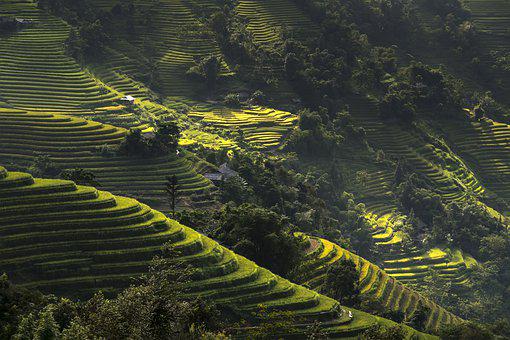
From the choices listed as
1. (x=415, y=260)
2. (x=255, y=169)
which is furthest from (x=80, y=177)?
(x=415, y=260)

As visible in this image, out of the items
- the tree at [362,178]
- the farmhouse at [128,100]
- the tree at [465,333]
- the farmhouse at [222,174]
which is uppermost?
Result: the farmhouse at [128,100]

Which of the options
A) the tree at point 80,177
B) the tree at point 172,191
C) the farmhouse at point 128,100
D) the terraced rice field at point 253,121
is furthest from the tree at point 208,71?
the tree at point 80,177

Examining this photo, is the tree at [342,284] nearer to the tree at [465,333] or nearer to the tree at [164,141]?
the tree at [465,333]

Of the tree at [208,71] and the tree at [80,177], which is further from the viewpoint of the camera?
the tree at [208,71]

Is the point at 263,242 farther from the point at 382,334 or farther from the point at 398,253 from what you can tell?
the point at 398,253

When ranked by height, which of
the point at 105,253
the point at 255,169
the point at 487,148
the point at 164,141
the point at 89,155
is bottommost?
the point at 487,148

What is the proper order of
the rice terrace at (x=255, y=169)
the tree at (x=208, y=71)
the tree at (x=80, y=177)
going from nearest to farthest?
the rice terrace at (x=255, y=169) < the tree at (x=80, y=177) < the tree at (x=208, y=71)

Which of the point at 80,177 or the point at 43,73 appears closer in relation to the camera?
the point at 80,177

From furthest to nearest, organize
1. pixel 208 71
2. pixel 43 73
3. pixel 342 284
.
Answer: pixel 208 71
pixel 43 73
pixel 342 284
